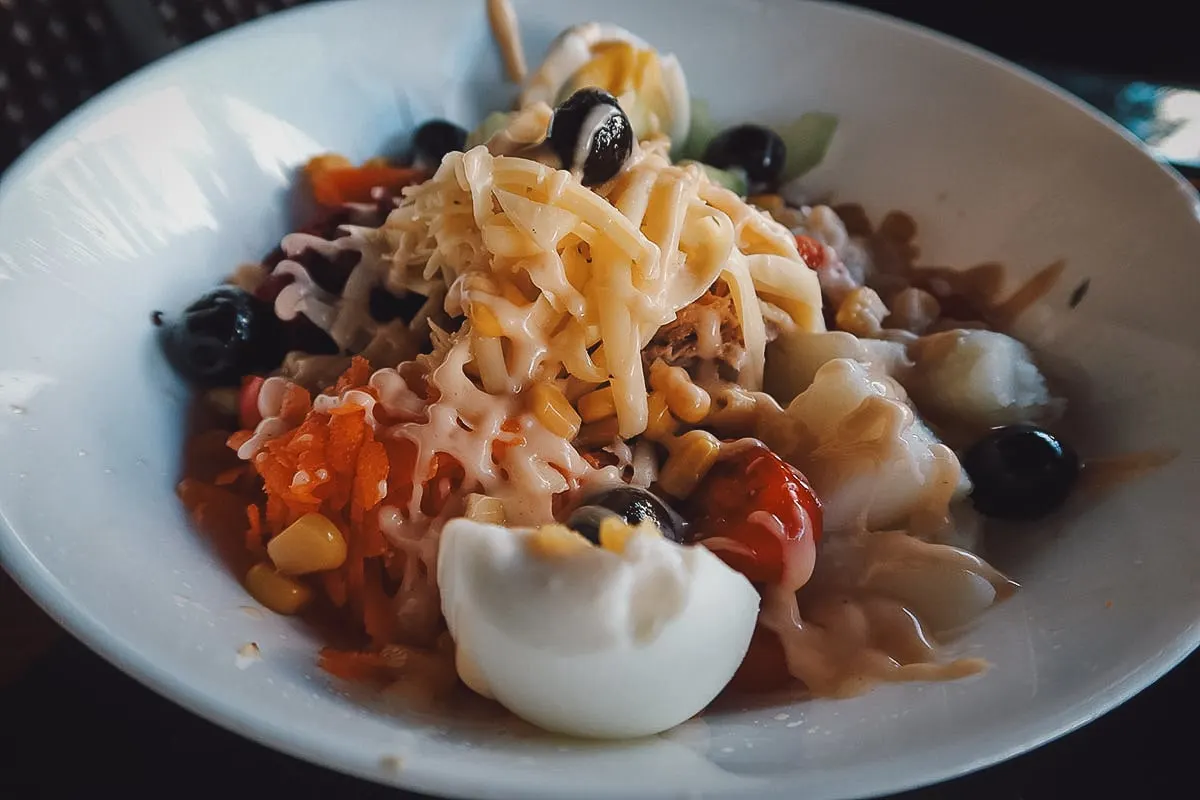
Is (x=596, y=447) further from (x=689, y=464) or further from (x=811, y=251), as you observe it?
(x=811, y=251)

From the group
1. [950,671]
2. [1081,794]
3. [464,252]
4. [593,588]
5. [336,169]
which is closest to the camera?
[593,588]

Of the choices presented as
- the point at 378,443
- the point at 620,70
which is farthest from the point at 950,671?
the point at 620,70

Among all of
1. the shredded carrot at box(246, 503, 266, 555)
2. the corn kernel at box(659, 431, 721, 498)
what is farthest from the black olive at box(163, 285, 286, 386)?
the corn kernel at box(659, 431, 721, 498)

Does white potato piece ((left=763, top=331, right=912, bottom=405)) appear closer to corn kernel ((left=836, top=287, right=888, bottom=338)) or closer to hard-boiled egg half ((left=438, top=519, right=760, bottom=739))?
corn kernel ((left=836, top=287, right=888, bottom=338))

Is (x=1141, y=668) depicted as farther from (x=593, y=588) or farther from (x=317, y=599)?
(x=317, y=599)

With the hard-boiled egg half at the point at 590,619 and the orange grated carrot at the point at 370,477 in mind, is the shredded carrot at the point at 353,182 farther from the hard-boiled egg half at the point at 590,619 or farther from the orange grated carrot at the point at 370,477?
the hard-boiled egg half at the point at 590,619

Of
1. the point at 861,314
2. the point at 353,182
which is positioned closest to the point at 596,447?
the point at 861,314
